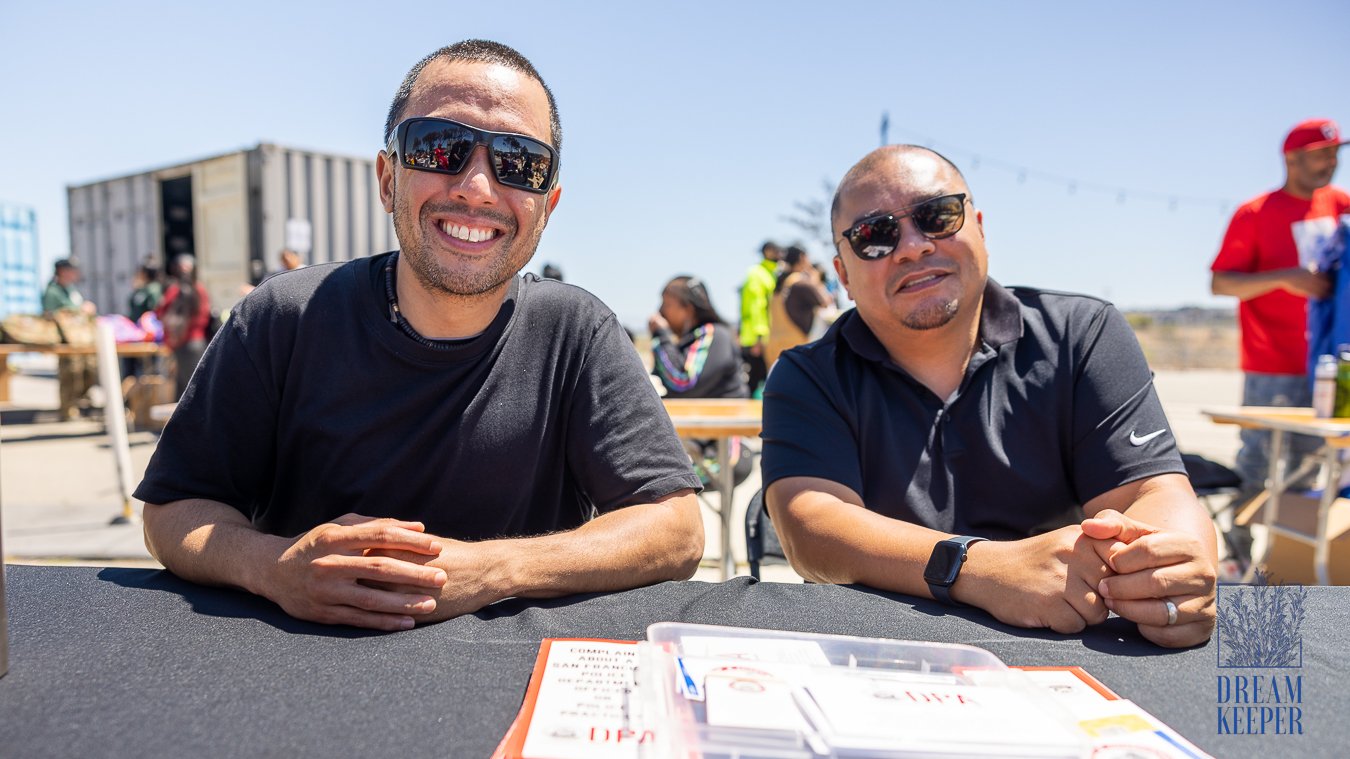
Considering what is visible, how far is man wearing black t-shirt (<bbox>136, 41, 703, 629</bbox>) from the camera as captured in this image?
1.54m

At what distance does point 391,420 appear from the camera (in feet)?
5.20

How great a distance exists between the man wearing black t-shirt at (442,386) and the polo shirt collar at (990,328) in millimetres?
604

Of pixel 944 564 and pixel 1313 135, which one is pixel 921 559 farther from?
pixel 1313 135

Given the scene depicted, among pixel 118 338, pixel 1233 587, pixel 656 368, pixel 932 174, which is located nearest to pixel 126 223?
pixel 118 338

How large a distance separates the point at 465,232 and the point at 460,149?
0.16 meters

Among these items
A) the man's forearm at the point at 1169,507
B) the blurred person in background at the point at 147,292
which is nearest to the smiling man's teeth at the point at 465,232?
the man's forearm at the point at 1169,507

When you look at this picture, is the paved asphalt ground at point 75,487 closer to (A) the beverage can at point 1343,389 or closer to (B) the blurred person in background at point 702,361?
(B) the blurred person in background at point 702,361

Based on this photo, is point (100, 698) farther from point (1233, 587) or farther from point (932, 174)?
point (932, 174)

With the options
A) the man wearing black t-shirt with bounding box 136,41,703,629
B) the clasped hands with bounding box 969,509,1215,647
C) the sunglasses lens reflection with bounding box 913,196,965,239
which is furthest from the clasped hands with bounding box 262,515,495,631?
the sunglasses lens reflection with bounding box 913,196,965,239

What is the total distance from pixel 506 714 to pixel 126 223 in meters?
14.5

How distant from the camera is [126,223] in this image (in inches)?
484

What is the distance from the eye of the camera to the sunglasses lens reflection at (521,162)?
1.58 metres

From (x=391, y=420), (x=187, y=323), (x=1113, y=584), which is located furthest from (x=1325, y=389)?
(x=187, y=323)

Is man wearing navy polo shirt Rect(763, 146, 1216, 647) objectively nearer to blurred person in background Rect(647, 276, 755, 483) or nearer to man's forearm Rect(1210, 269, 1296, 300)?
man's forearm Rect(1210, 269, 1296, 300)
